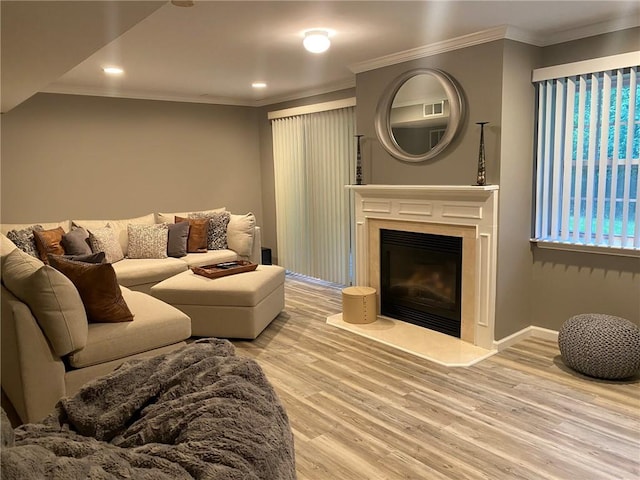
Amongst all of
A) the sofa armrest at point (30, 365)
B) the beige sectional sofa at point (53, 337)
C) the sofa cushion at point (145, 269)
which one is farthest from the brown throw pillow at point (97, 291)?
the sofa cushion at point (145, 269)

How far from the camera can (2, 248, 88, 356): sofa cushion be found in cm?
253

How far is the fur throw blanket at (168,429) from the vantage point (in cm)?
125

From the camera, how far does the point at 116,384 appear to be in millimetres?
1752

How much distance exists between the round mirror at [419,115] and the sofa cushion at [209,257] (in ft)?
6.92

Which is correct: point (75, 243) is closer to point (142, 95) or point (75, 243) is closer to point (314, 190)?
point (142, 95)

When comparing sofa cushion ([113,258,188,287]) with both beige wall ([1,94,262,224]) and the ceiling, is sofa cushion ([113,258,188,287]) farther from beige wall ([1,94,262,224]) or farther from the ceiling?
the ceiling

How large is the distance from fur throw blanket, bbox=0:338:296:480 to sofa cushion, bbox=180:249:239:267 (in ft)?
10.6

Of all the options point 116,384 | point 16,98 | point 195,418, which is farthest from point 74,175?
point 195,418

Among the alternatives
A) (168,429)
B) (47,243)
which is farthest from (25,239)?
(168,429)

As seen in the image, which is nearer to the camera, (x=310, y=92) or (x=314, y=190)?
(x=310, y=92)

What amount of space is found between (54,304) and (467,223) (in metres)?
2.81

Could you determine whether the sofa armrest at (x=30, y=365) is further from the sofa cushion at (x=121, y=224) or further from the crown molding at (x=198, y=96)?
the crown molding at (x=198, y=96)

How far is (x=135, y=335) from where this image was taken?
2.90 meters

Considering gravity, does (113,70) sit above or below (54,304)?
above
